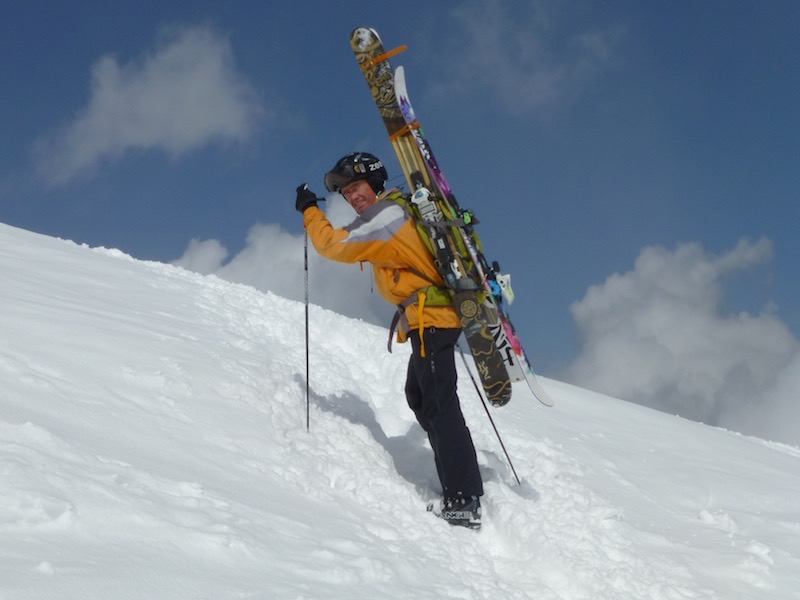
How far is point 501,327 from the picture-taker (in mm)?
5250

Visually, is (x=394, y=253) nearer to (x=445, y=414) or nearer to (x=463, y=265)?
(x=463, y=265)

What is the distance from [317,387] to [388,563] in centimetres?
341

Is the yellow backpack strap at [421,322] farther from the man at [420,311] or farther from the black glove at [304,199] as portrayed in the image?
the black glove at [304,199]

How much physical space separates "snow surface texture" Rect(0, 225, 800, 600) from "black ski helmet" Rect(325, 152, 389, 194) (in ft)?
5.36

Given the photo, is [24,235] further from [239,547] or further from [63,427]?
[239,547]

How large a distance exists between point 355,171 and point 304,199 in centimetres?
43

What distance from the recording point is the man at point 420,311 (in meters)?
4.66

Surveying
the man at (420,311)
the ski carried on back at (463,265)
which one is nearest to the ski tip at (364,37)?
the ski carried on back at (463,265)

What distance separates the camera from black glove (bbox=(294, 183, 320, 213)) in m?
5.23

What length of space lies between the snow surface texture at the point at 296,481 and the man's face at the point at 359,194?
1549mm

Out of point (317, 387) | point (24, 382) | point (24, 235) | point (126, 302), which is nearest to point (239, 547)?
point (24, 382)

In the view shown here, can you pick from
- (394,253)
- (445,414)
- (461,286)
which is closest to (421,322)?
(461,286)

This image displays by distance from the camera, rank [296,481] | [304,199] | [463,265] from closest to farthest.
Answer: [296,481] → [463,265] → [304,199]

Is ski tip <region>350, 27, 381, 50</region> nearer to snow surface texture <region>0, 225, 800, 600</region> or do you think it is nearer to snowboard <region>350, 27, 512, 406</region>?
snowboard <region>350, 27, 512, 406</region>
